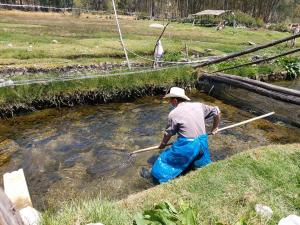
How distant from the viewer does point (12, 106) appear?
40.9 ft

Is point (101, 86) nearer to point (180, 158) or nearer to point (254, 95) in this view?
point (254, 95)

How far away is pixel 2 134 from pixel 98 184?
15.7 ft

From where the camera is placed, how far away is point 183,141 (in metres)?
7.48

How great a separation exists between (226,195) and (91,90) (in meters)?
8.95

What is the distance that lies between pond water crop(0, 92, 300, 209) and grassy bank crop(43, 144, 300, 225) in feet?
A: 5.24

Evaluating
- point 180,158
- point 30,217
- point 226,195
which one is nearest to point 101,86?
point 180,158

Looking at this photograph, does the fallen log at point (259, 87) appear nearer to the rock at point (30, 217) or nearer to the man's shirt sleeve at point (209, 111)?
the man's shirt sleeve at point (209, 111)

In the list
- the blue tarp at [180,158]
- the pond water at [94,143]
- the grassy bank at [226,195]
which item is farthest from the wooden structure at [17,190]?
the blue tarp at [180,158]

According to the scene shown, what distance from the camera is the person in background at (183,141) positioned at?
746 centimetres

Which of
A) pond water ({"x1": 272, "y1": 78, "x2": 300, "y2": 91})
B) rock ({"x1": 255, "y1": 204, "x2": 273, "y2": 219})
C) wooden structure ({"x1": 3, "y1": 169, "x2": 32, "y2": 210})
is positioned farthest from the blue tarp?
pond water ({"x1": 272, "y1": 78, "x2": 300, "y2": 91})

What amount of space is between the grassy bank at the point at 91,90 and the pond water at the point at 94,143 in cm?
42

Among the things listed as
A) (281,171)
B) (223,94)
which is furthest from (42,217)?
(223,94)

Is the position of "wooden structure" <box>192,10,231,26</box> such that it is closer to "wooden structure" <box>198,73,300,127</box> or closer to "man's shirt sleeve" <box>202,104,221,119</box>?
"wooden structure" <box>198,73,300,127</box>

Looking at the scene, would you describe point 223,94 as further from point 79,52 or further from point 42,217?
point 42,217
